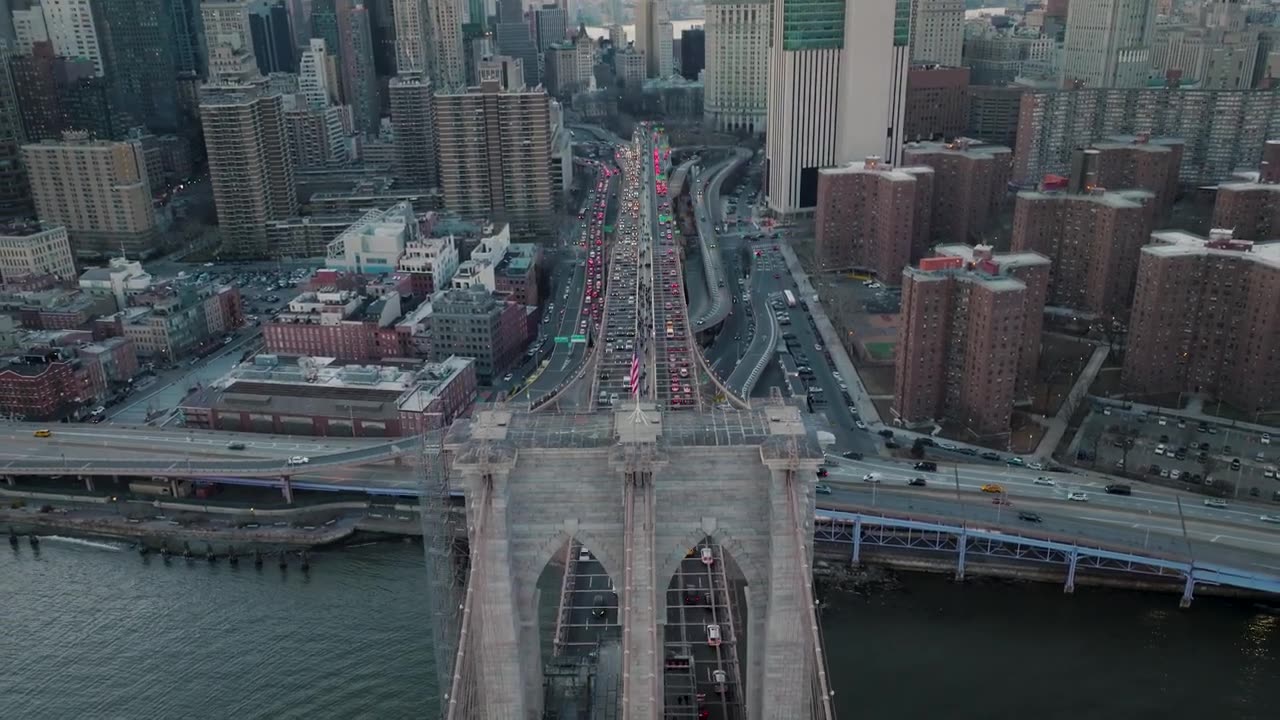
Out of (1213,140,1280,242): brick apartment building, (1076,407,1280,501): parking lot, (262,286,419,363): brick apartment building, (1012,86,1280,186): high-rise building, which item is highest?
(1012,86,1280,186): high-rise building

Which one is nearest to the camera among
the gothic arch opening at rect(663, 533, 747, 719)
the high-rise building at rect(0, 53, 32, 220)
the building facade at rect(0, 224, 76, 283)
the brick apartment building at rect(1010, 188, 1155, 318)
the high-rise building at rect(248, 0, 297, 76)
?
the gothic arch opening at rect(663, 533, 747, 719)

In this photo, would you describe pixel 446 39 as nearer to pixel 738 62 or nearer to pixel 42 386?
pixel 738 62

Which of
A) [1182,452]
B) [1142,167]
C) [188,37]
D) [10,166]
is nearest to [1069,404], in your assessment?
[1182,452]

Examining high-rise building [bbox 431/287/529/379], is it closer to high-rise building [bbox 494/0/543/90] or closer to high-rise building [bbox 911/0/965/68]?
high-rise building [bbox 911/0/965/68]

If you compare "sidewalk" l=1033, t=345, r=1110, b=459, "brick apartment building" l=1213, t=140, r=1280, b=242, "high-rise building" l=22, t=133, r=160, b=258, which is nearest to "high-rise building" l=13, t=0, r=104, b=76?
"high-rise building" l=22, t=133, r=160, b=258

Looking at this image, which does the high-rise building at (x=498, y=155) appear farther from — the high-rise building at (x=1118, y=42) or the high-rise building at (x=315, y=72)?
the high-rise building at (x=1118, y=42)

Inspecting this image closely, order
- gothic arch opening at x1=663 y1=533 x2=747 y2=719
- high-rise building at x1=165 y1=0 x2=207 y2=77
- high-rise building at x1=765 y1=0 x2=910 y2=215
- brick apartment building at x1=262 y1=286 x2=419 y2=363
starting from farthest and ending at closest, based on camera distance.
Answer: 1. high-rise building at x1=165 y1=0 x2=207 y2=77
2. high-rise building at x1=765 y1=0 x2=910 y2=215
3. brick apartment building at x1=262 y1=286 x2=419 y2=363
4. gothic arch opening at x1=663 y1=533 x2=747 y2=719

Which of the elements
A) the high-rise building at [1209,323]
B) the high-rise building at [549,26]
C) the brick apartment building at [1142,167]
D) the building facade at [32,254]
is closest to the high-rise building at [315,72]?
the building facade at [32,254]
